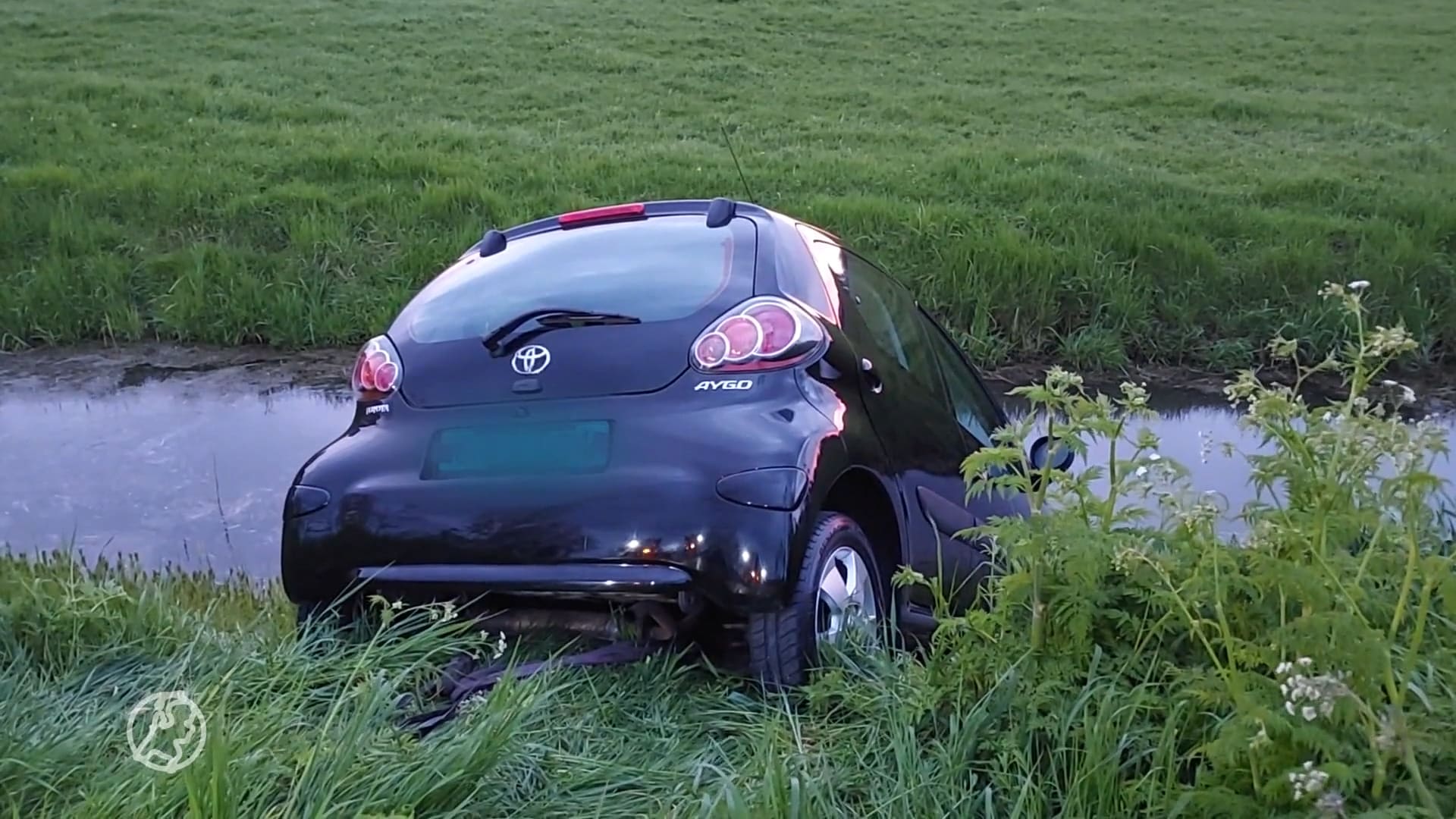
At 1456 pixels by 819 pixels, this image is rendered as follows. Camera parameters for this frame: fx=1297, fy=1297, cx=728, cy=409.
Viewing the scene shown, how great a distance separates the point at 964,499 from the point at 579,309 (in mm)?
1342

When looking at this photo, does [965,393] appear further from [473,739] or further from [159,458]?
[159,458]

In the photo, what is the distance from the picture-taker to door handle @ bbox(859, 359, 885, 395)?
3852 mm

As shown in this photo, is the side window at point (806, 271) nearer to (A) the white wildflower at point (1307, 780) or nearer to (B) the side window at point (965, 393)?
(B) the side window at point (965, 393)

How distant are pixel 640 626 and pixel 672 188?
8003 mm

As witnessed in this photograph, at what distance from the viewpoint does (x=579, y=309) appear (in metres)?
3.69

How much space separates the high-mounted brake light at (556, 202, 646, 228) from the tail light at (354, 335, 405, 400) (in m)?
0.79

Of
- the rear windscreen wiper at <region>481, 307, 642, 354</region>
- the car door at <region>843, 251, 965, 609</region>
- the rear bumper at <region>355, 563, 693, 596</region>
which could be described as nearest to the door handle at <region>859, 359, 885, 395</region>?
the car door at <region>843, 251, 965, 609</region>

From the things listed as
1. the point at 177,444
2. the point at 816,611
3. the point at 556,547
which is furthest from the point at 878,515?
the point at 177,444

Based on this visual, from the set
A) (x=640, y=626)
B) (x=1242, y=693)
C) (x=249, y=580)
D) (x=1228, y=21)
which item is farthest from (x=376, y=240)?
(x=1228, y=21)

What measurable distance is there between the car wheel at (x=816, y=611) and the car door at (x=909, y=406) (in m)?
0.26

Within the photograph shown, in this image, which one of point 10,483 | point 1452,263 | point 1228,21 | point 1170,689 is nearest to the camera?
point 1170,689

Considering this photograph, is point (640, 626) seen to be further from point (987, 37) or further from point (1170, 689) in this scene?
point (987, 37)

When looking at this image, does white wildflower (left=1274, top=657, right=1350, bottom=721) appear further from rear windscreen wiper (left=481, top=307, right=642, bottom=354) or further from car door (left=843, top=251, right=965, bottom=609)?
rear windscreen wiper (left=481, top=307, right=642, bottom=354)

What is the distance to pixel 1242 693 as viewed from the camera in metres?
2.07
